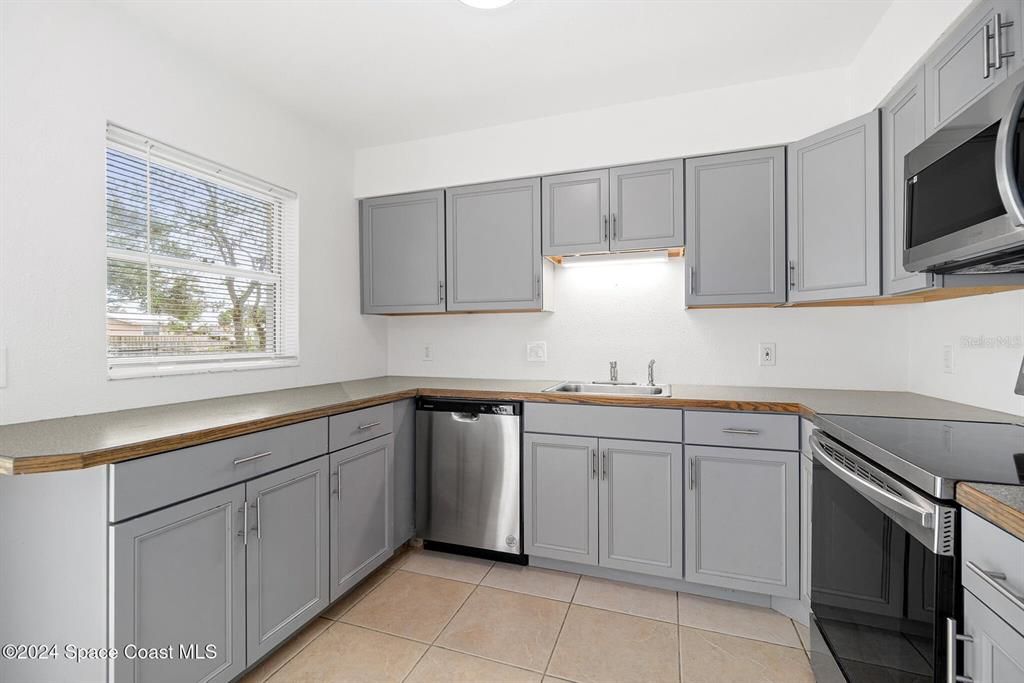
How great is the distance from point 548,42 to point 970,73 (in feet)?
4.74

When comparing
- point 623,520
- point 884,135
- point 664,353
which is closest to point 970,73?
point 884,135

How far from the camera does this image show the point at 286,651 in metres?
1.88

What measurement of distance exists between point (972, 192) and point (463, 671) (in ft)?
6.96

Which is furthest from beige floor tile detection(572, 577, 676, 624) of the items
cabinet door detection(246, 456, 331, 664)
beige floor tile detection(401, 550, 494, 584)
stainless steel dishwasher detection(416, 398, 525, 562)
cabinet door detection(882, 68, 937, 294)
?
cabinet door detection(882, 68, 937, 294)

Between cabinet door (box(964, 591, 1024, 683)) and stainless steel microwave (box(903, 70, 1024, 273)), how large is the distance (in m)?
0.73

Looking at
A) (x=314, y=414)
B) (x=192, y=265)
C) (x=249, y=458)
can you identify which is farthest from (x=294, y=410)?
(x=192, y=265)

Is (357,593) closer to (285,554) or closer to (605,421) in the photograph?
(285,554)

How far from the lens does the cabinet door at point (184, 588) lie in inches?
50.8

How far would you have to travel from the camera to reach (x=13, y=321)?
1.55 metres

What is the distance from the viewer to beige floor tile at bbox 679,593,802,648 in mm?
1968

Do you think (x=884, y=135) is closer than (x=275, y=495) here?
No

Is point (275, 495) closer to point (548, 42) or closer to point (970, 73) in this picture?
point (548, 42)

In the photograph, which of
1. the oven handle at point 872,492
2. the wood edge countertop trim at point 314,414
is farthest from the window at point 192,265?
the oven handle at point 872,492

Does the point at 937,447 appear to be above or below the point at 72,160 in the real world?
below
